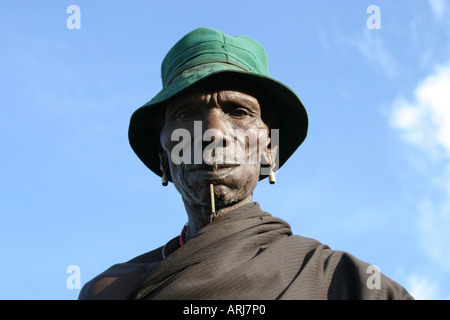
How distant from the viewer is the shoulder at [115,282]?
22.3ft

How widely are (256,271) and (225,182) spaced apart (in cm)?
95

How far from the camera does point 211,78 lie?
710 centimetres

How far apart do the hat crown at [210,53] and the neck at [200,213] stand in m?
1.09

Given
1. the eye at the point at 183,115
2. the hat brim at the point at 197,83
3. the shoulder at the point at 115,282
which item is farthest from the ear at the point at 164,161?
the shoulder at the point at 115,282

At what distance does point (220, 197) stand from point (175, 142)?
640 mm

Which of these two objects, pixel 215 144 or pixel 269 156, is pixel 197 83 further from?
pixel 269 156

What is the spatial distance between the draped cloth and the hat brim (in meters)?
1.18

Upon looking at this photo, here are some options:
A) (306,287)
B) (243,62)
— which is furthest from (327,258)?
(243,62)

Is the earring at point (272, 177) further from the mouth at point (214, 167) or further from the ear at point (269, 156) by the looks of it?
the mouth at point (214, 167)

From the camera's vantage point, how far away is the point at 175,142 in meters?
7.12

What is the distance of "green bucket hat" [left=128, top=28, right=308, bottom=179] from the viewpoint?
720 cm

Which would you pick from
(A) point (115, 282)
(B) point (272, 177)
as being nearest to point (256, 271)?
(A) point (115, 282)

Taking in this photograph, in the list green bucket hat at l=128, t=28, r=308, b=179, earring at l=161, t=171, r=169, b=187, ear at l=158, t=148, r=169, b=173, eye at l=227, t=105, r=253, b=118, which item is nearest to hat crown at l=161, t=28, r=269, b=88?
green bucket hat at l=128, t=28, r=308, b=179
